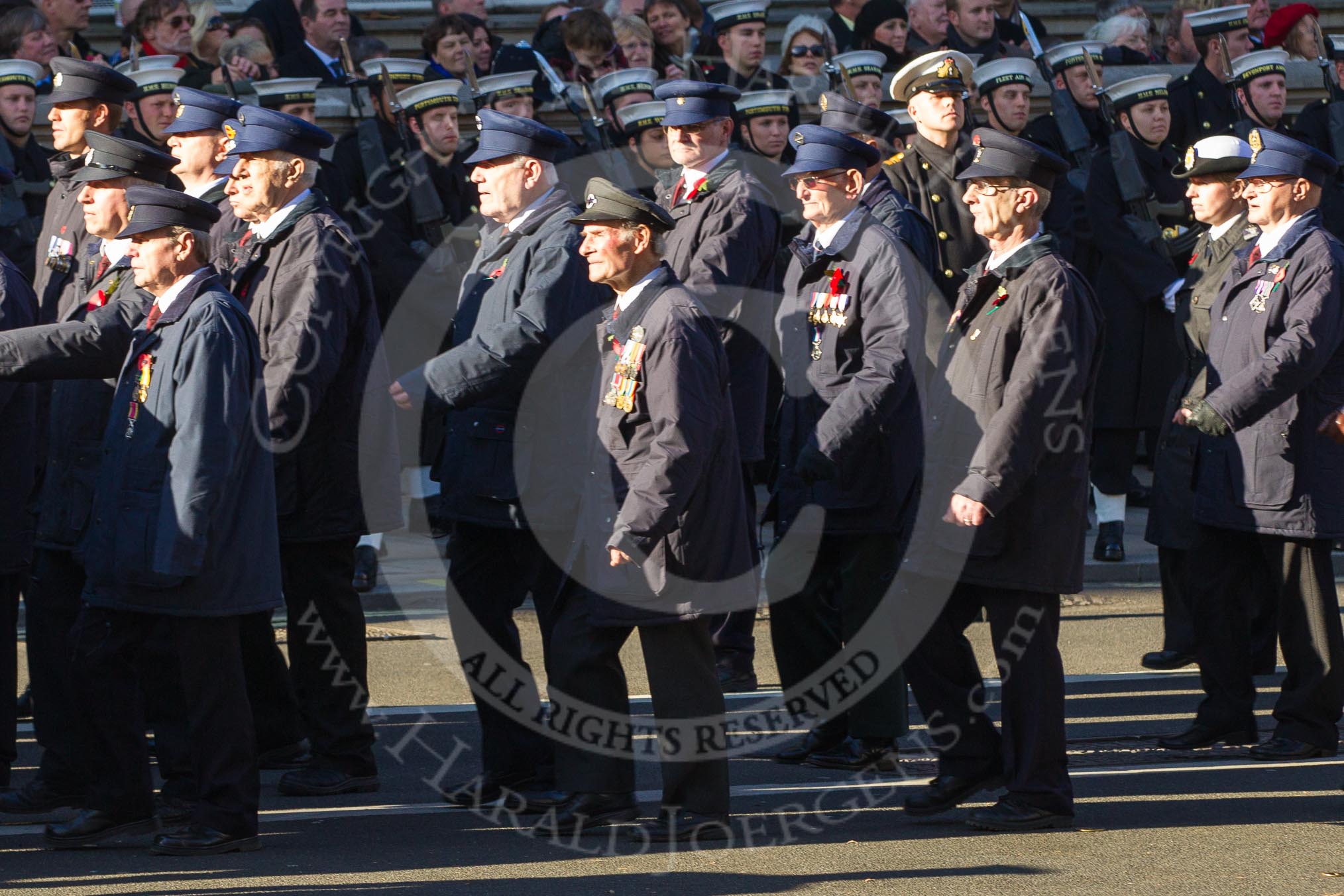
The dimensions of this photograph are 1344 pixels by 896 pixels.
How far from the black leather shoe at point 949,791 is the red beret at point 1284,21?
8511 mm

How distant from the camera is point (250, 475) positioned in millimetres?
5766

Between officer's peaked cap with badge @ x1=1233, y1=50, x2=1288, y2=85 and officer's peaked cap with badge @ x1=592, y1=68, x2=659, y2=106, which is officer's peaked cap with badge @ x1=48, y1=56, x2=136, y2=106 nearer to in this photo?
officer's peaked cap with badge @ x1=592, y1=68, x2=659, y2=106

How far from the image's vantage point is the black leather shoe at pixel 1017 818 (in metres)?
5.95

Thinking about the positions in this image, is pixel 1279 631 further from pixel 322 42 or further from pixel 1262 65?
pixel 322 42

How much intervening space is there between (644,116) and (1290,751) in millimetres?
4326

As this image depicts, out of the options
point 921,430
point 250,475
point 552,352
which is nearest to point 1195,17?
point 921,430

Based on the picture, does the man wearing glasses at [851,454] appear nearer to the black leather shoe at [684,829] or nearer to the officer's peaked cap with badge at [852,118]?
the officer's peaked cap with badge at [852,118]

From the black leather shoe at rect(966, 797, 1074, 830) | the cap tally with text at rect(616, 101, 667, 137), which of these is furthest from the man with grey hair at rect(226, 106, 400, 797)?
the cap tally with text at rect(616, 101, 667, 137)

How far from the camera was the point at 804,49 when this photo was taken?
11781 mm

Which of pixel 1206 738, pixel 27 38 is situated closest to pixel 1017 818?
pixel 1206 738

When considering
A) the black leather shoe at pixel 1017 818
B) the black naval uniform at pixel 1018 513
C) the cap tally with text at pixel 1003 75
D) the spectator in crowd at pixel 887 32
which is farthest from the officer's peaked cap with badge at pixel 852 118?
the spectator in crowd at pixel 887 32

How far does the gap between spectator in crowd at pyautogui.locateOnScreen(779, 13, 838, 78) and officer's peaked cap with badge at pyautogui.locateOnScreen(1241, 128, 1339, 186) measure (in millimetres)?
4929

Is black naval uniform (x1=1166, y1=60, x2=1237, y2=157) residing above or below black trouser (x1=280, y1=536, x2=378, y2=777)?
above

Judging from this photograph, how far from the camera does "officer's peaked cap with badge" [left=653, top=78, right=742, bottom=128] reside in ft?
25.9
